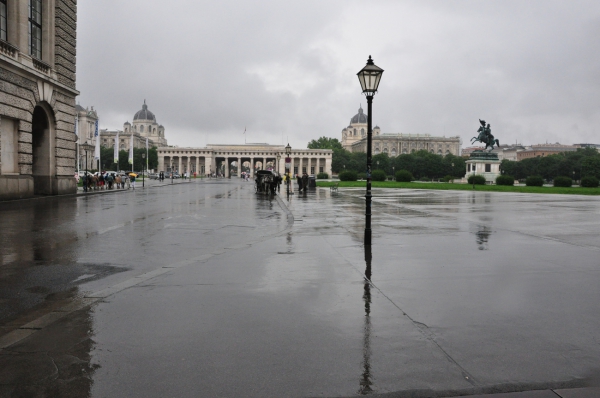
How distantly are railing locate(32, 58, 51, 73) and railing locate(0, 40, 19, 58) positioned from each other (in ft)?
6.84

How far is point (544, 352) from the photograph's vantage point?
482cm

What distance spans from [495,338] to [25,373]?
4.49m

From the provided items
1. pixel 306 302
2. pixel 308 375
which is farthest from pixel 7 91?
pixel 308 375

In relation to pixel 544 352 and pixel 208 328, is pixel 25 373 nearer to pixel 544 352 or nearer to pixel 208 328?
pixel 208 328

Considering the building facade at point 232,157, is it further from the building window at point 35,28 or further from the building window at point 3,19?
the building window at point 3,19

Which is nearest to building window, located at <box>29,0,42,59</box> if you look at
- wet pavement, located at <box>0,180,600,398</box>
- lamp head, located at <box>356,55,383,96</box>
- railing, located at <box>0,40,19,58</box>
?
railing, located at <box>0,40,19,58</box>

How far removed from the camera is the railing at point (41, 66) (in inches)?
1083

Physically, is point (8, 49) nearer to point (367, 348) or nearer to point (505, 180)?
point (367, 348)

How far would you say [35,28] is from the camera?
28469 mm

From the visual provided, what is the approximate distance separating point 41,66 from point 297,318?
92.5ft

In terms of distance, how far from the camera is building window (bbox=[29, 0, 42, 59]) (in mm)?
27812

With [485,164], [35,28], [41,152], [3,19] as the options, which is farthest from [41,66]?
[485,164]

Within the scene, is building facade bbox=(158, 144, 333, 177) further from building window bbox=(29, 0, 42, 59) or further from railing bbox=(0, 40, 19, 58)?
railing bbox=(0, 40, 19, 58)

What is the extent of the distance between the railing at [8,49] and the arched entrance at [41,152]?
5.43 m
